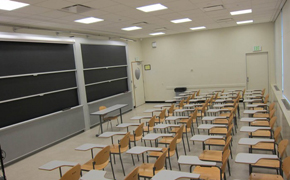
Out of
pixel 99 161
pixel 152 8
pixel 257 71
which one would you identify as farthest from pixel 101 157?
pixel 257 71

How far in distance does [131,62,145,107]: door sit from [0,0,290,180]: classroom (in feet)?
0.37

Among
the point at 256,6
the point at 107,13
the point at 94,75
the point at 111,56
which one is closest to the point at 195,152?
the point at 107,13

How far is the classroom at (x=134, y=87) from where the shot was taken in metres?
4.56

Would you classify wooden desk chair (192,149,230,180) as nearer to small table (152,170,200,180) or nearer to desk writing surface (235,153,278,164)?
desk writing surface (235,153,278,164)

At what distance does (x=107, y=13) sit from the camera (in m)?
6.06

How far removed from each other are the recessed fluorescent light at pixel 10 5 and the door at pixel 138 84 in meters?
7.93

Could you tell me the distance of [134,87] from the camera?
1252 centimetres

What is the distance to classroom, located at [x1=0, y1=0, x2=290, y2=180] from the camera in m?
4.56

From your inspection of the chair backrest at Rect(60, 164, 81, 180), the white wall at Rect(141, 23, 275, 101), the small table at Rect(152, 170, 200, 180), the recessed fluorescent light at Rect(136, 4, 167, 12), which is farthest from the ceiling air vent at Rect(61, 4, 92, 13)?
the white wall at Rect(141, 23, 275, 101)

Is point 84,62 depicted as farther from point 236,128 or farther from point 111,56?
point 236,128

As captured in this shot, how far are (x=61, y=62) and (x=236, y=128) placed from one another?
6033 mm

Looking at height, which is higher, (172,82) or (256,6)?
(256,6)

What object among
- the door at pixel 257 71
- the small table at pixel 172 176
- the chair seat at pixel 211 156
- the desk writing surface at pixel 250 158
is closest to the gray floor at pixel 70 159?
the chair seat at pixel 211 156

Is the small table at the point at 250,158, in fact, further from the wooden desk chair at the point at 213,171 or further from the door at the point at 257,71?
the door at the point at 257,71
